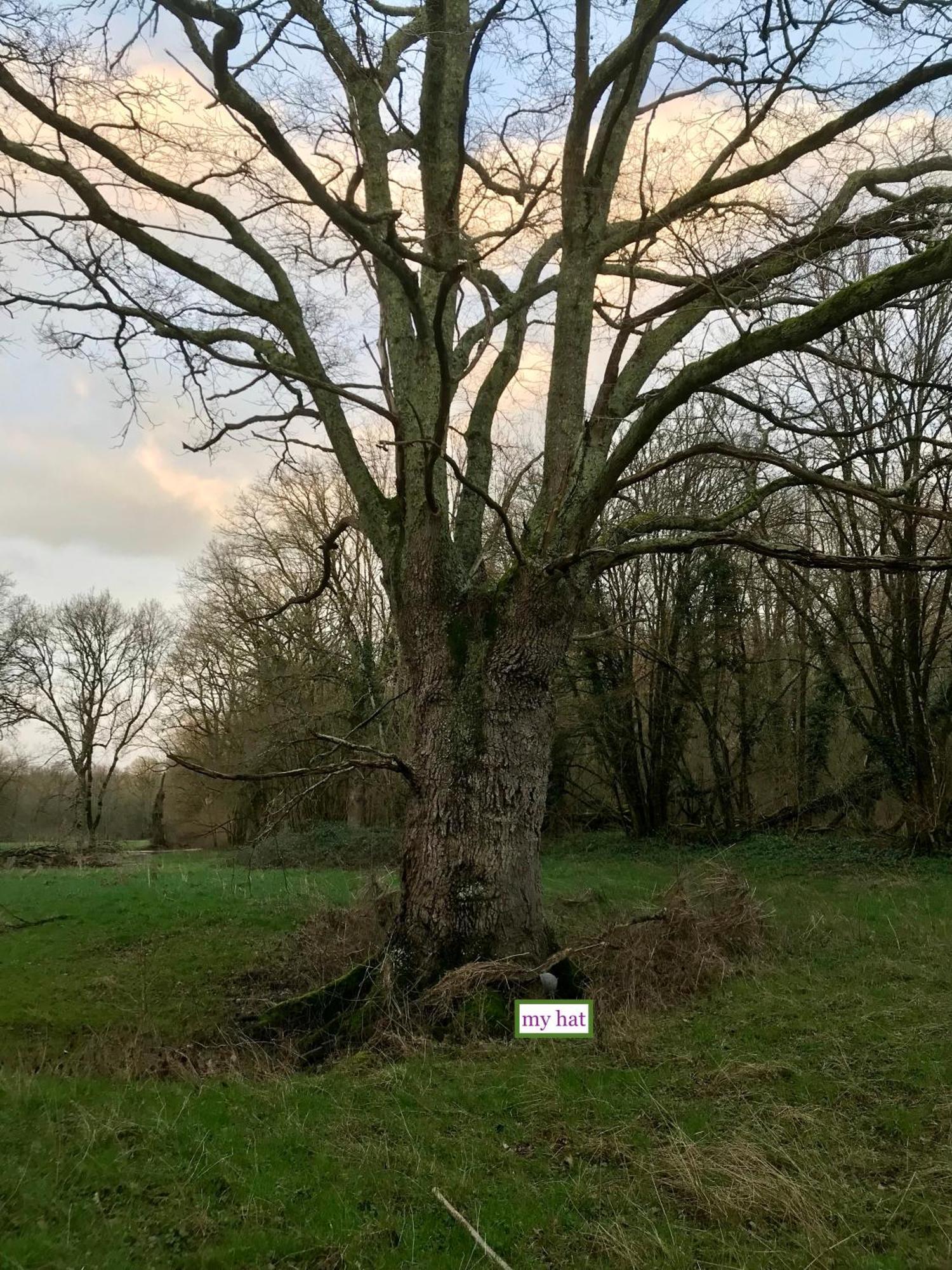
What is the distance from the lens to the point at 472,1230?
119 inches

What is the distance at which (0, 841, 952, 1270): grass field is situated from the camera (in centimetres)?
291

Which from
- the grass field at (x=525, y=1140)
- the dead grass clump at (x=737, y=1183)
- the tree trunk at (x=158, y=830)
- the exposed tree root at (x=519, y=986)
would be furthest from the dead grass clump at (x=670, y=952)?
the tree trunk at (x=158, y=830)

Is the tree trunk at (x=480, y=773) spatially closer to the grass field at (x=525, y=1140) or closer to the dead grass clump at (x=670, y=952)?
the dead grass clump at (x=670, y=952)

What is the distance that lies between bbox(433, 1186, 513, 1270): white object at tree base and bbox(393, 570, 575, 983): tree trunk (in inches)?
108

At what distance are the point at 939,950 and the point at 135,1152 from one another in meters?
6.41

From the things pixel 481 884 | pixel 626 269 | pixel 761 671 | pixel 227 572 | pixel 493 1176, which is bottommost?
pixel 493 1176

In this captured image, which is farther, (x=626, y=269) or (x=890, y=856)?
(x=890, y=856)

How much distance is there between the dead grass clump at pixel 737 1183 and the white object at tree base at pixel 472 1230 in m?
0.82

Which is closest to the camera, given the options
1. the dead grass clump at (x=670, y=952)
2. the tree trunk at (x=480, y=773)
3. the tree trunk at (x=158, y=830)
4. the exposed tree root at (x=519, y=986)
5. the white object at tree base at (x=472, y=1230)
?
the white object at tree base at (x=472, y=1230)

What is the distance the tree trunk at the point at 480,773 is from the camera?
6.12 meters

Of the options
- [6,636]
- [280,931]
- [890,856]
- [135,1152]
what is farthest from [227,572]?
[135,1152]

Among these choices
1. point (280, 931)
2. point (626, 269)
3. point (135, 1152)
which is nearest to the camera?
point (135, 1152)

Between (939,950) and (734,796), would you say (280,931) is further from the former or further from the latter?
(734,796)

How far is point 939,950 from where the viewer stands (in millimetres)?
6922
